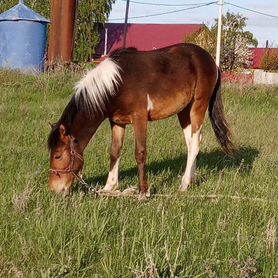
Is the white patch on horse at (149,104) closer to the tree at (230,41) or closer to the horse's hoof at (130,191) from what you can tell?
the horse's hoof at (130,191)

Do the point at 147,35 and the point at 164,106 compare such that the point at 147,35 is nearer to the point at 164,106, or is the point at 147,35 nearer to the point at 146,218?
the point at 164,106

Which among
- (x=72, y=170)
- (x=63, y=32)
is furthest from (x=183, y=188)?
(x=63, y=32)

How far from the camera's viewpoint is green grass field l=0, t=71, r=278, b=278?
3.93 meters

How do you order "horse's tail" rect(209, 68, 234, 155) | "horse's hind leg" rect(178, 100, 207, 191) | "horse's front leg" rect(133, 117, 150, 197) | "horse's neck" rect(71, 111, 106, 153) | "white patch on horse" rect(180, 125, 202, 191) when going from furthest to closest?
"horse's tail" rect(209, 68, 234, 155), "horse's hind leg" rect(178, 100, 207, 191), "white patch on horse" rect(180, 125, 202, 191), "horse's front leg" rect(133, 117, 150, 197), "horse's neck" rect(71, 111, 106, 153)

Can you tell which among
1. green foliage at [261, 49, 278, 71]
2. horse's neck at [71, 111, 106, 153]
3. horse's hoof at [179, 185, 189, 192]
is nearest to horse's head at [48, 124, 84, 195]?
horse's neck at [71, 111, 106, 153]

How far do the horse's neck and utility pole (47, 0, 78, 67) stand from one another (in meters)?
11.7

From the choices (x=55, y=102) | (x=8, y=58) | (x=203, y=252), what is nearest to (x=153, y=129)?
(x=55, y=102)

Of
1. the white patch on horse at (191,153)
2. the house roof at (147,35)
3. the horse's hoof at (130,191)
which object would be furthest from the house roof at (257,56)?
the horse's hoof at (130,191)

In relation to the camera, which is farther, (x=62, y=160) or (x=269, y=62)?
(x=269, y=62)

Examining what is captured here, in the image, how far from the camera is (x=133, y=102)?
643 cm

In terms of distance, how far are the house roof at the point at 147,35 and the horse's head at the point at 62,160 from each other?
47.8m

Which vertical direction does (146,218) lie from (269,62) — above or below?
below

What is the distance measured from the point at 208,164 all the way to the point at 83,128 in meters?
2.83

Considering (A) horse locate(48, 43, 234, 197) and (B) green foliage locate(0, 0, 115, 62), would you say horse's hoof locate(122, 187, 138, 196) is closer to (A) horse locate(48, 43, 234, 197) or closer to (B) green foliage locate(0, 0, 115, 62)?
(A) horse locate(48, 43, 234, 197)
